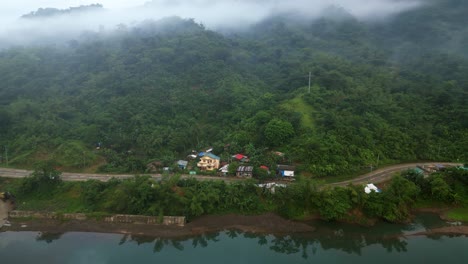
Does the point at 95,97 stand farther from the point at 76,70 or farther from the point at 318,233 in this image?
the point at 318,233

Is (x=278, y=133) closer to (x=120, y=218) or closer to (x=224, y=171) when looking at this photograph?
(x=224, y=171)

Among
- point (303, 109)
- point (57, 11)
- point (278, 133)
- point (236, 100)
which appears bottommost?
point (278, 133)

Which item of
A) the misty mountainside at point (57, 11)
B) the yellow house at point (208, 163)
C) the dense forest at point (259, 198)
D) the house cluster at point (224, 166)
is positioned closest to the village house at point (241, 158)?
the house cluster at point (224, 166)

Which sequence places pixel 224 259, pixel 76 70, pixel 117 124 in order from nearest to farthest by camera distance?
pixel 224 259, pixel 117 124, pixel 76 70

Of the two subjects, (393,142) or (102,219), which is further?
(393,142)

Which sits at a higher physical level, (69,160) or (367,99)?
(367,99)

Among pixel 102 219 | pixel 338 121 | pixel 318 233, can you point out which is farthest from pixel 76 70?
pixel 318 233

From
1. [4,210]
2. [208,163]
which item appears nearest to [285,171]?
[208,163]
